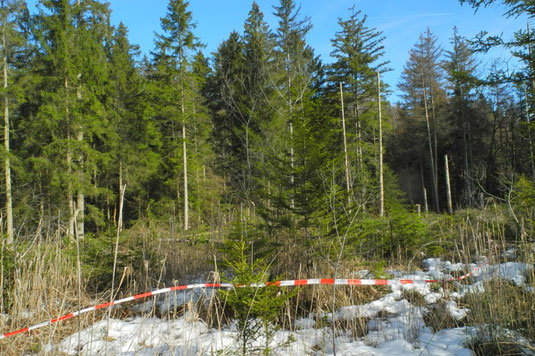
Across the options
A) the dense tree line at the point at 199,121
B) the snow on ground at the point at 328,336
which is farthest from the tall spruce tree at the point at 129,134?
the snow on ground at the point at 328,336

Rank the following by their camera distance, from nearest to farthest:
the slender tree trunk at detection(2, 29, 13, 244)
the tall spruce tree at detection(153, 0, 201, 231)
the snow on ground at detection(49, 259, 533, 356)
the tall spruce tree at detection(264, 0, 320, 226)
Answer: the snow on ground at detection(49, 259, 533, 356) → the tall spruce tree at detection(264, 0, 320, 226) → the slender tree trunk at detection(2, 29, 13, 244) → the tall spruce tree at detection(153, 0, 201, 231)

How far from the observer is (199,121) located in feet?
59.0

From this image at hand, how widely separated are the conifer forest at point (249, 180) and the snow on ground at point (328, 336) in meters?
0.11

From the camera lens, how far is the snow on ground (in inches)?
108

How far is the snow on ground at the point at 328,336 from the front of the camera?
9.02 ft

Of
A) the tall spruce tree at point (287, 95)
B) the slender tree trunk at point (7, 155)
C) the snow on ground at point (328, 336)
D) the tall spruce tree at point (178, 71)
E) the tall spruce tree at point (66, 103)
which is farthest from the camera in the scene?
the tall spruce tree at point (178, 71)

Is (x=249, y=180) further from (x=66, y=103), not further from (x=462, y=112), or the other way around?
(x=462, y=112)

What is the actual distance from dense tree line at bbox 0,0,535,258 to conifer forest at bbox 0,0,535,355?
88 mm

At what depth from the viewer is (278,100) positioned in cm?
1502

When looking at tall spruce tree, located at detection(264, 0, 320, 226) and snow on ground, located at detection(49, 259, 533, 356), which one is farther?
tall spruce tree, located at detection(264, 0, 320, 226)

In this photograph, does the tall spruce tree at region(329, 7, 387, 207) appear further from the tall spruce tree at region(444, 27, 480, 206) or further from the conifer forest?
the tall spruce tree at region(444, 27, 480, 206)

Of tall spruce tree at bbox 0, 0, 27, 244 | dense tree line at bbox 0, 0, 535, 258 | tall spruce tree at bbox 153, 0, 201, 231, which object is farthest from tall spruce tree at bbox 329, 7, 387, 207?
tall spruce tree at bbox 0, 0, 27, 244

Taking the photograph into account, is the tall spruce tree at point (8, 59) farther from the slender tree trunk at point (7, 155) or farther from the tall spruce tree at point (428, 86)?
the tall spruce tree at point (428, 86)

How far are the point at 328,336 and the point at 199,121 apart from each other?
16.1 metres
